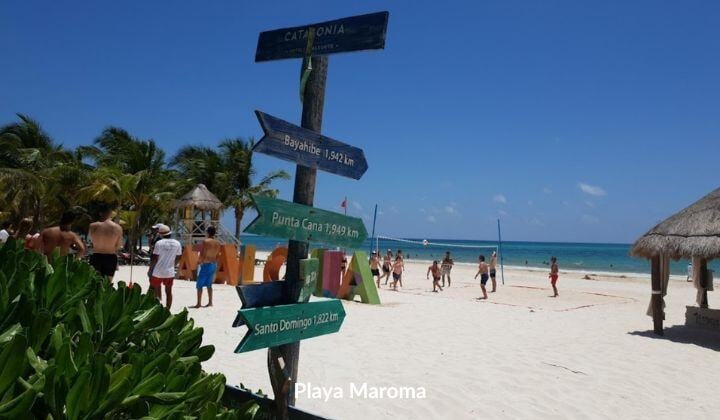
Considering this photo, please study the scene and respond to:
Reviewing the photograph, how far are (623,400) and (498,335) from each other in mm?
3252

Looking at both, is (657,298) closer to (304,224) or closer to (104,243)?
(304,224)

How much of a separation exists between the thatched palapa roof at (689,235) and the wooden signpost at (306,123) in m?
8.21

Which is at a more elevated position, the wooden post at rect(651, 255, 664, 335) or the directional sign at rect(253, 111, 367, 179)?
the directional sign at rect(253, 111, 367, 179)

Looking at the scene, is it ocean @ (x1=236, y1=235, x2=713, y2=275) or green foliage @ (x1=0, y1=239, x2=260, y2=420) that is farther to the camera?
ocean @ (x1=236, y1=235, x2=713, y2=275)

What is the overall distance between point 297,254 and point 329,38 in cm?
156

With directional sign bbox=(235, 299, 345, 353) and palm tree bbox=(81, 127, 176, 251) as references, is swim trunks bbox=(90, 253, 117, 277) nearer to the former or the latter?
directional sign bbox=(235, 299, 345, 353)

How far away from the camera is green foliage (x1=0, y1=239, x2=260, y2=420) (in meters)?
1.37

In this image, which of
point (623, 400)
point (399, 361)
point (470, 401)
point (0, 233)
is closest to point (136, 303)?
point (470, 401)

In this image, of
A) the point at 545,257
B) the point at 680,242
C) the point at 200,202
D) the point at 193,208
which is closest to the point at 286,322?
the point at 680,242

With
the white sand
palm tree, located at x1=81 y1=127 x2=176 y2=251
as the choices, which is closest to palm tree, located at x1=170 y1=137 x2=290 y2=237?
palm tree, located at x1=81 y1=127 x2=176 y2=251

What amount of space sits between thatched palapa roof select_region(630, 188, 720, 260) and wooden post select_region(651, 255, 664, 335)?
0.22 metres

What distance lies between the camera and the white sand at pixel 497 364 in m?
4.67

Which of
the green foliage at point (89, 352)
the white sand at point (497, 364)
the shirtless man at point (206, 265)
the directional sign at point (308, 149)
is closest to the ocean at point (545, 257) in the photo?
the shirtless man at point (206, 265)

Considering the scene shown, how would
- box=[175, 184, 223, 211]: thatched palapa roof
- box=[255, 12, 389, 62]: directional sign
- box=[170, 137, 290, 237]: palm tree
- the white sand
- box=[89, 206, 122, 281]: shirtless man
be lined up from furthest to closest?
box=[170, 137, 290, 237]: palm tree, box=[175, 184, 223, 211]: thatched palapa roof, box=[89, 206, 122, 281]: shirtless man, the white sand, box=[255, 12, 389, 62]: directional sign
